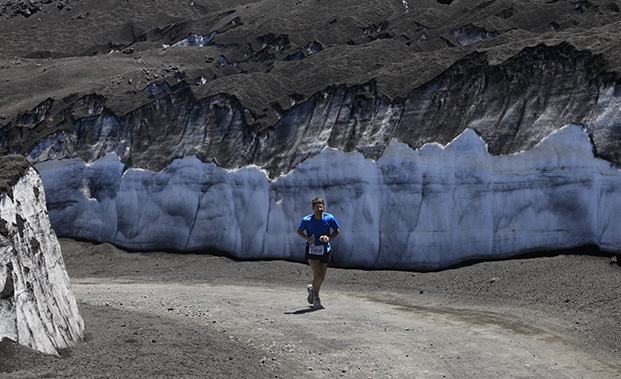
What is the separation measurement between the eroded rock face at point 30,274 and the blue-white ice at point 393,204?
6.70 metres

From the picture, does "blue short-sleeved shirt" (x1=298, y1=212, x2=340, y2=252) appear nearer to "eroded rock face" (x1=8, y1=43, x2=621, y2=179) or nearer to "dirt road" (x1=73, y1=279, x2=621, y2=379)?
"dirt road" (x1=73, y1=279, x2=621, y2=379)

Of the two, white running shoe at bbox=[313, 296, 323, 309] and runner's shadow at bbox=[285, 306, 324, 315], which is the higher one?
white running shoe at bbox=[313, 296, 323, 309]

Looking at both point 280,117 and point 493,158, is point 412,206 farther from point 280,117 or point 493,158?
point 280,117

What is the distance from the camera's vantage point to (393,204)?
40.4 ft

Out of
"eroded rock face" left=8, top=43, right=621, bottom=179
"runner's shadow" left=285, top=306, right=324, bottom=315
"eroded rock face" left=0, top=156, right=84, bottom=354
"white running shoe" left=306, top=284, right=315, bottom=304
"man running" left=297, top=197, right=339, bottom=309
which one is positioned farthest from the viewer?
"eroded rock face" left=8, top=43, right=621, bottom=179

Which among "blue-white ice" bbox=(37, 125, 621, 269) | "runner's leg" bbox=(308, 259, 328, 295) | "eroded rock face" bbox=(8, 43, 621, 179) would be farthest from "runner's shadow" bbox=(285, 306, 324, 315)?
"eroded rock face" bbox=(8, 43, 621, 179)

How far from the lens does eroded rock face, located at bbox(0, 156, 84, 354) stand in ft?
18.1

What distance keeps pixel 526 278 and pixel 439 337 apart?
9.79 ft

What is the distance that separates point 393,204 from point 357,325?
456 centimetres

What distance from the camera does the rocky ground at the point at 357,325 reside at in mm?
6043

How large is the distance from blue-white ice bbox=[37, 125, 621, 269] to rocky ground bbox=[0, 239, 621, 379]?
526mm

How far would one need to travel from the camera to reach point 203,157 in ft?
50.8

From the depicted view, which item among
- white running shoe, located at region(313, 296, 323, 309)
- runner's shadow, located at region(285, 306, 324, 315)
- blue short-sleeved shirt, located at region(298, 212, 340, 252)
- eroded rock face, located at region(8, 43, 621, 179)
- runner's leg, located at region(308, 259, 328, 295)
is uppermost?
eroded rock face, located at region(8, 43, 621, 179)

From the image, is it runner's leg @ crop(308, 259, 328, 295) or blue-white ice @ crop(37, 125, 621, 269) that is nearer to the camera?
runner's leg @ crop(308, 259, 328, 295)
